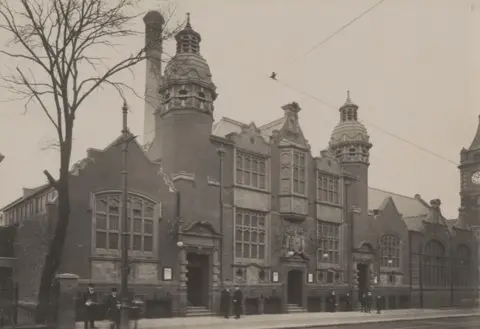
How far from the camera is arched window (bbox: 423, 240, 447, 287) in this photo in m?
48.6

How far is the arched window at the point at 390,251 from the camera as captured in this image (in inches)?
1738

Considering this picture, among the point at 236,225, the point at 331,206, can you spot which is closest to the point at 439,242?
the point at 331,206

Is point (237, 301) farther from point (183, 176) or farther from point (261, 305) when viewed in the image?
point (183, 176)

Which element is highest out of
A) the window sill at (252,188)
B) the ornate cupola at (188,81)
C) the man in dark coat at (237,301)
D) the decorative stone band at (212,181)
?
the ornate cupola at (188,81)

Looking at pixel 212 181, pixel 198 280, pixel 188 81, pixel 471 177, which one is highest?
A: pixel 188 81

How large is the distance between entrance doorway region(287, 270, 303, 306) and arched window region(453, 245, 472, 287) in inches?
803

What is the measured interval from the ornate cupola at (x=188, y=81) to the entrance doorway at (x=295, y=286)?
37.0ft

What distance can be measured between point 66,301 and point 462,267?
40405 mm

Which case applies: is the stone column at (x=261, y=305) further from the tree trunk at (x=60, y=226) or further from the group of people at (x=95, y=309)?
the tree trunk at (x=60, y=226)

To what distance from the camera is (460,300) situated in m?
52.3

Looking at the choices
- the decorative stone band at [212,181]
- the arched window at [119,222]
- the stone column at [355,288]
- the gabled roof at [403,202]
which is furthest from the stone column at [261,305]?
the gabled roof at [403,202]

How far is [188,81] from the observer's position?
3244 cm

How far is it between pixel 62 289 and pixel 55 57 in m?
8.04

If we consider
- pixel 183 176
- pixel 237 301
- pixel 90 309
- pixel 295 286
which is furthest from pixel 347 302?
pixel 90 309
